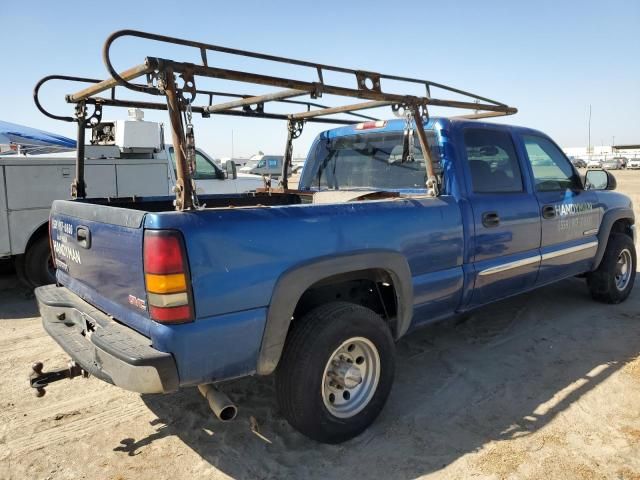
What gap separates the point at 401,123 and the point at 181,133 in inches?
82.7

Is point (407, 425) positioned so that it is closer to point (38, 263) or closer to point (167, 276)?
point (167, 276)

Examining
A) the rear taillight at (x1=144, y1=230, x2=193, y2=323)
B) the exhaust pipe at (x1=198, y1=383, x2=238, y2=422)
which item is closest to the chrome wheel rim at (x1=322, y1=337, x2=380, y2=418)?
the exhaust pipe at (x1=198, y1=383, x2=238, y2=422)

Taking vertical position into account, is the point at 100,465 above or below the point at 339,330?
below

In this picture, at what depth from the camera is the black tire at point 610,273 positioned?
16.8 feet

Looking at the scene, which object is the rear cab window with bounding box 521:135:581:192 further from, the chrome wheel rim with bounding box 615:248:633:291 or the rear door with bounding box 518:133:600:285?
the chrome wheel rim with bounding box 615:248:633:291

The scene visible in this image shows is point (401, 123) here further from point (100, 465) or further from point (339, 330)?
point (100, 465)

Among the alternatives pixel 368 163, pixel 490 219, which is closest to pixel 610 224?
pixel 490 219

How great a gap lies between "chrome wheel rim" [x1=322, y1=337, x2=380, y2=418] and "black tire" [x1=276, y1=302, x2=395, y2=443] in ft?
0.17

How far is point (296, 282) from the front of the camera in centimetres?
249

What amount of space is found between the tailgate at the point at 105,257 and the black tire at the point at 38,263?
3232 millimetres

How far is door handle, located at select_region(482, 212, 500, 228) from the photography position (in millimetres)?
3494

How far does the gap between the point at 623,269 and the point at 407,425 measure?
372 cm

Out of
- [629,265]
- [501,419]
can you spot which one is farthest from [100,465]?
[629,265]

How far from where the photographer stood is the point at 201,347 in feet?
7.38
